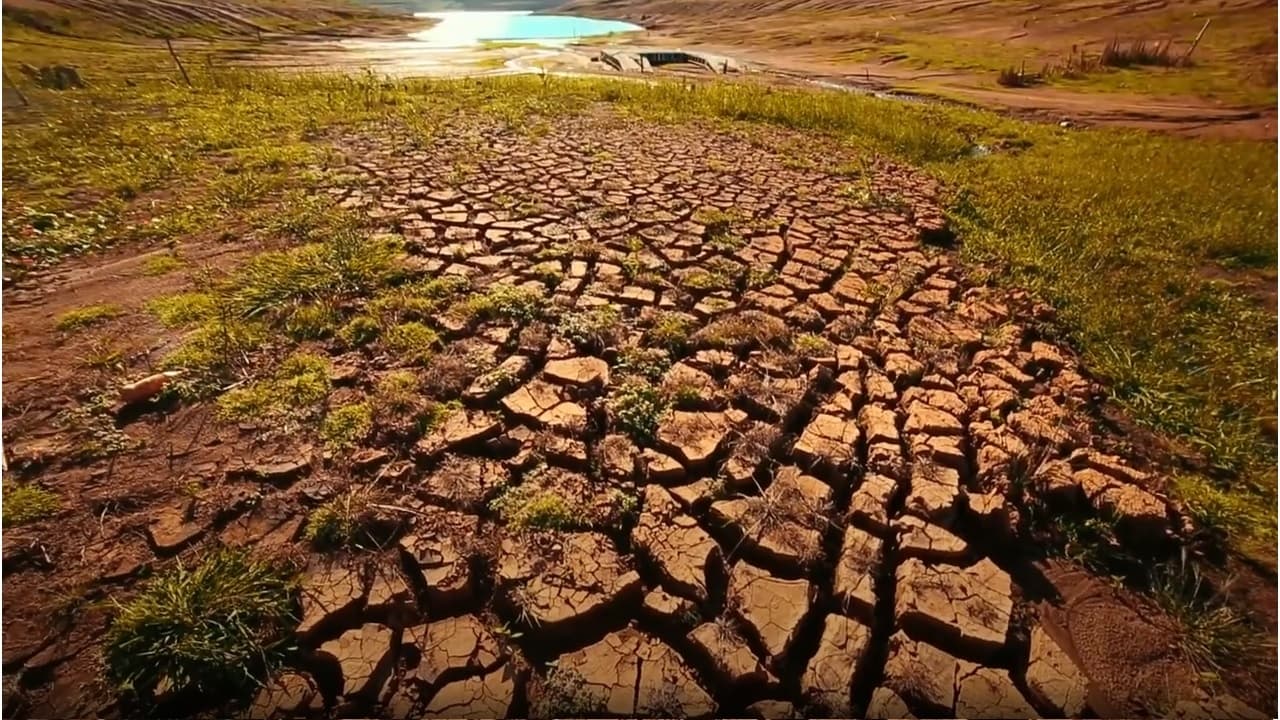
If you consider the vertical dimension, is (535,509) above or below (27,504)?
above

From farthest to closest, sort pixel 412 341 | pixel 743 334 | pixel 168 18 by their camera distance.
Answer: pixel 168 18 → pixel 743 334 → pixel 412 341

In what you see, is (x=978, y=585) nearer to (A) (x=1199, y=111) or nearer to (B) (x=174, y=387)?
(B) (x=174, y=387)

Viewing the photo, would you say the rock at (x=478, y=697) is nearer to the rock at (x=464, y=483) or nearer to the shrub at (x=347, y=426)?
the rock at (x=464, y=483)

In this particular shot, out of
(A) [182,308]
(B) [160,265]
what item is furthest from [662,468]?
(B) [160,265]

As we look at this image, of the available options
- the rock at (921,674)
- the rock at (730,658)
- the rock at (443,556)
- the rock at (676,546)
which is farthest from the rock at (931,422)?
the rock at (443,556)

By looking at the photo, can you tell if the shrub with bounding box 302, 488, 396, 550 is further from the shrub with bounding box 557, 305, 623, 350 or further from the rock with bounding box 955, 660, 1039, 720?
the rock with bounding box 955, 660, 1039, 720

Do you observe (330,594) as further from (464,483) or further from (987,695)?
(987,695)
